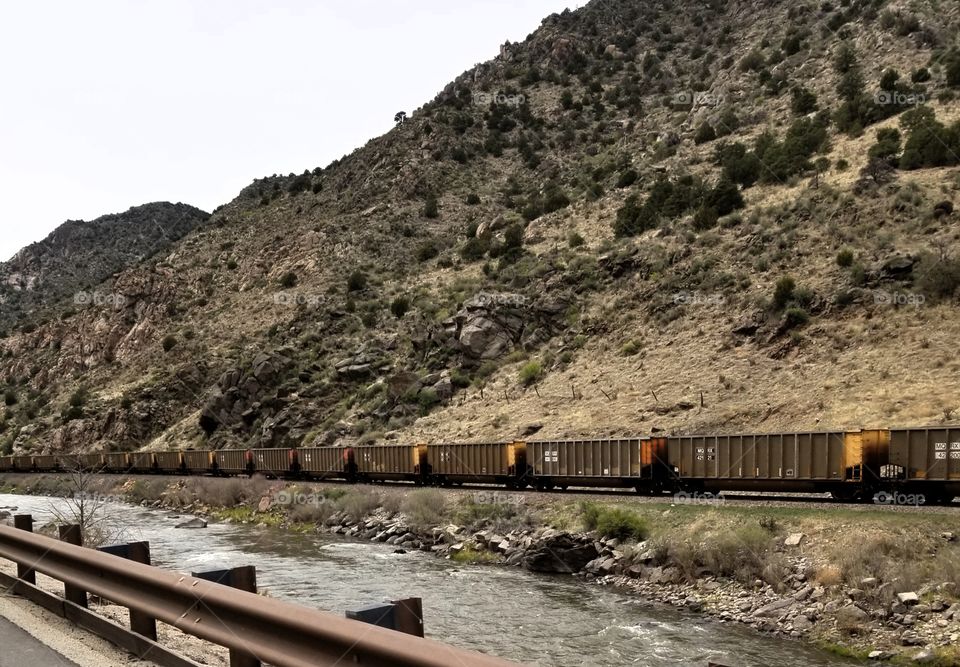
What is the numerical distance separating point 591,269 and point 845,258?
1664cm

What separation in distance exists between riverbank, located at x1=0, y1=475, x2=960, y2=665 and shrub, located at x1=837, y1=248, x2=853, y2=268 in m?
20.4

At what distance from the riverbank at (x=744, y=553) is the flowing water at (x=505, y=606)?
2.36 feet

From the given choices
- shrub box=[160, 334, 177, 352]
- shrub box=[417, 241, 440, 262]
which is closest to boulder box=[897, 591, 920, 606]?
shrub box=[417, 241, 440, 262]

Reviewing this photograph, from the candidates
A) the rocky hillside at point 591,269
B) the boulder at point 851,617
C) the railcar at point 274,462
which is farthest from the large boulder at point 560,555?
the railcar at point 274,462

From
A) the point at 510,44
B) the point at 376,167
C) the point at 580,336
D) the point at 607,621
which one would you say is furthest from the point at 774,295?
the point at 510,44

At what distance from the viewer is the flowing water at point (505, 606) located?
13.2 metres

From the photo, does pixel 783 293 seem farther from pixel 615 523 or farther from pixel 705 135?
pixel 705 135

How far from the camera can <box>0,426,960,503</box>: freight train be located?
63.2ft

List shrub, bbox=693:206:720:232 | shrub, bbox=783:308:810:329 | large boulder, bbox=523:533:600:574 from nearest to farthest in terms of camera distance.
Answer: large boulder, bbox=523:533:600:574, shrub, bbox=783:308:810:329, shrub, bbox=693:206:720:232

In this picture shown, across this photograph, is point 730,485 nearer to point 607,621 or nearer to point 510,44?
point 607,621

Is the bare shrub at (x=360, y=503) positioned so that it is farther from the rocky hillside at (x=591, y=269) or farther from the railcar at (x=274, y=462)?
the railcar at (x=274, y=462)

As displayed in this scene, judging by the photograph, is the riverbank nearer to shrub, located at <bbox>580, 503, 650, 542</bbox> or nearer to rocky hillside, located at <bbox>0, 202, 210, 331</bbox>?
shrub, located at <bbox>580, 503, 650, 542</bbox>

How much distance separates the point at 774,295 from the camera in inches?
1485

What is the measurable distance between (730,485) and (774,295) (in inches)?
676
